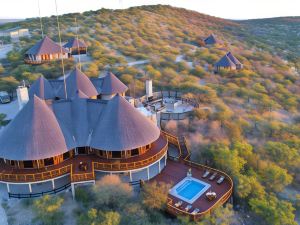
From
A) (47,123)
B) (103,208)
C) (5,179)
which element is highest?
(47,123)

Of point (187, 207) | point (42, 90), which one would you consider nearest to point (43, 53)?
point (42, 90)

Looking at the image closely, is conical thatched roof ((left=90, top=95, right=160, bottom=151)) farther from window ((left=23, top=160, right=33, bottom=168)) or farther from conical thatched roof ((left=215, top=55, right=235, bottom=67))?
conical thatched roof ((left=215, top=55, right=235, bottom=67))

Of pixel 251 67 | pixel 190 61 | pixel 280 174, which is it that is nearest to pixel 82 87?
pixel 280 174

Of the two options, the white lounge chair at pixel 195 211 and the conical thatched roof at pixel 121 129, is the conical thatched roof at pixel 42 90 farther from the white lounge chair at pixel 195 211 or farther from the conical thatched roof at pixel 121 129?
the white lounge chair at pixel 195 211

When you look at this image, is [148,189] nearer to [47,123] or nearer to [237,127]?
[47,123]

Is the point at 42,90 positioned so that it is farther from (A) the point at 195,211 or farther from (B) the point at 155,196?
(A) the point at 195,211

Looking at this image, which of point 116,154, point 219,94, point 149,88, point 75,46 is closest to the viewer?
point 116,154
